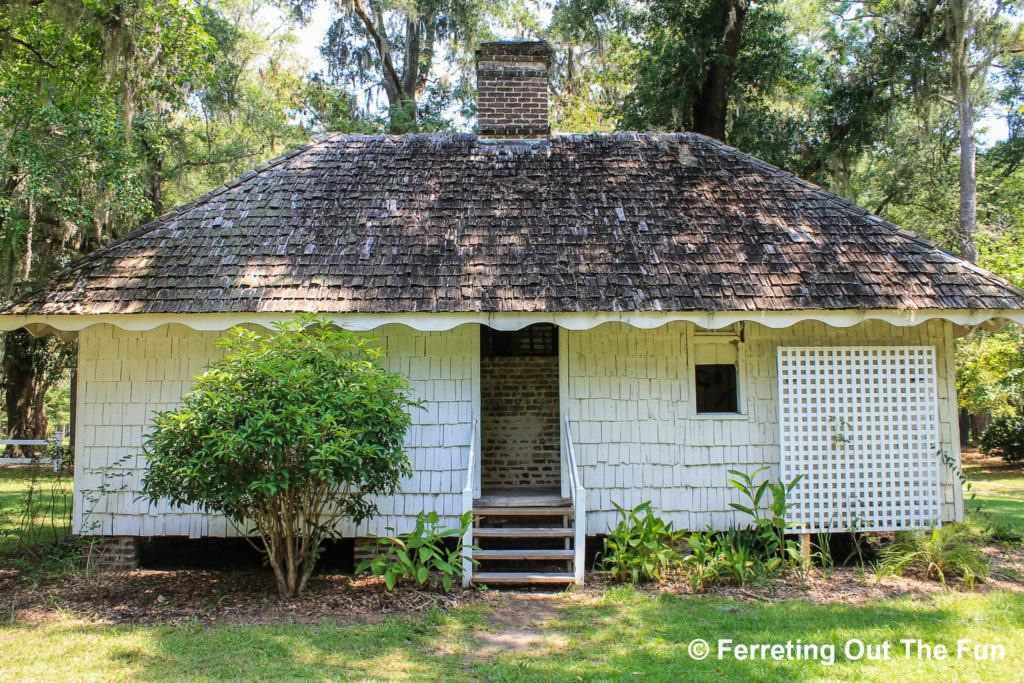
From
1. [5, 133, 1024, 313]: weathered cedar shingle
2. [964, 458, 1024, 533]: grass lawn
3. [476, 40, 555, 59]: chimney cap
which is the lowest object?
[964, 458, 1024, 533]: grass lawn

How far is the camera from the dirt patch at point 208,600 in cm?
599

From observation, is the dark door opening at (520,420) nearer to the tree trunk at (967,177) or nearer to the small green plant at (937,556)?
the small green plant at (937,556)

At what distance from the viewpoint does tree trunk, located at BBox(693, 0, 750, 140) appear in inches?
626

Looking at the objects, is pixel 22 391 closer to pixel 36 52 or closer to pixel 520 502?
pixel 36 52

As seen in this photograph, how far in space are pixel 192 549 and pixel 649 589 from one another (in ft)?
18.5

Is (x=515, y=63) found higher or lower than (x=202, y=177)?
lower

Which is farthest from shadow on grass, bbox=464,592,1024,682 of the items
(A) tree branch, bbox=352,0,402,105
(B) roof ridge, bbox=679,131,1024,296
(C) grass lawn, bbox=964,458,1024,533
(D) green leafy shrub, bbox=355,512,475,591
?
(A) tree branch, bbox=352,0,402,105

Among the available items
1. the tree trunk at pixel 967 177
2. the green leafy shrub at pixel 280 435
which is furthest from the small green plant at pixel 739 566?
the tree trunk at pixel 967 177

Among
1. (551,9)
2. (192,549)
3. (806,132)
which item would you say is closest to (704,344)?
(192,549)

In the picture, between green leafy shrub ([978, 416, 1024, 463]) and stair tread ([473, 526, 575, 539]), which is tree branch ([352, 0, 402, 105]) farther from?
green leafy shrub ([978, 416, 1024, 463])

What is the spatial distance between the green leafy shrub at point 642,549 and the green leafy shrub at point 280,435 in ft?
7.94

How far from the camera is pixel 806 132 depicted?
1725 cm

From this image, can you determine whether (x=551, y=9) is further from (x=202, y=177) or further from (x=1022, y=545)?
(x=1022, y=545)

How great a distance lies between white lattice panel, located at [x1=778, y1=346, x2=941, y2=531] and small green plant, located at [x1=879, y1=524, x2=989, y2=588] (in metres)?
0.29
